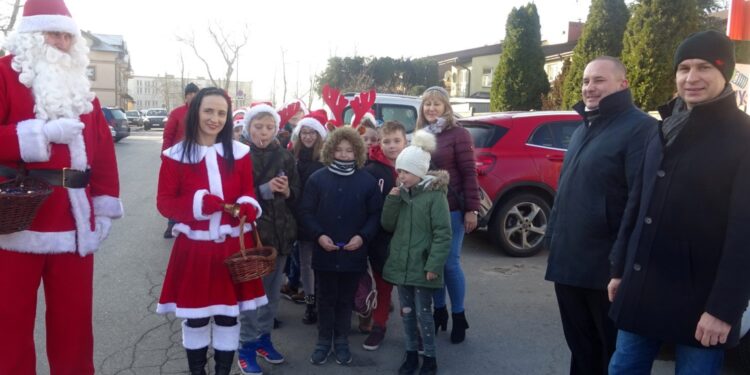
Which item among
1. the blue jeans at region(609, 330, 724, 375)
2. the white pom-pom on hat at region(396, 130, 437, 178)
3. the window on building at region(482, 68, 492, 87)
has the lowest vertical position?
the blue jeans at region(609, 330, 724, 375)

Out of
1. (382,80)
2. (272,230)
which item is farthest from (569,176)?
(382,80)

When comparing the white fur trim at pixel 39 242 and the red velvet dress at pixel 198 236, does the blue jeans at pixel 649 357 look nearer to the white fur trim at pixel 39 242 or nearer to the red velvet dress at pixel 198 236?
the red velvet dress at pixel 198 236

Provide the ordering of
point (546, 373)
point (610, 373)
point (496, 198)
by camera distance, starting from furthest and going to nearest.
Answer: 1. point (496, 198)
2. point (546, 373)
3. point (610, 373)

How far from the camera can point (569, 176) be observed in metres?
3.06

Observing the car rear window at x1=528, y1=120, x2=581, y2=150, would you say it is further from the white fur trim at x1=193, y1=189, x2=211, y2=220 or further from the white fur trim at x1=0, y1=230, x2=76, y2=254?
the white fur trim at x1=0, y1=230, x2=76, y2=254

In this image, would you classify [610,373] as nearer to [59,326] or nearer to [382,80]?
[59,326]

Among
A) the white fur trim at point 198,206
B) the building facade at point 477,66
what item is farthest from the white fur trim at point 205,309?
the building facade at point 477,66

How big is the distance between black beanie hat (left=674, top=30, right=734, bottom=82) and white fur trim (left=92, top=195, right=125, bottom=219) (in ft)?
9.36

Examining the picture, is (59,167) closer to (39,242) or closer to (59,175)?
(59,175)

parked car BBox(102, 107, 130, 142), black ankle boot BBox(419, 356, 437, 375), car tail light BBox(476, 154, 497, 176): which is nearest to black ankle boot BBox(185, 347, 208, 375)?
black ankle boot BBox(419, 356, 437, 375)

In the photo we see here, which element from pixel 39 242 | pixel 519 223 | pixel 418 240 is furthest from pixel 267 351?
pixel 519 223

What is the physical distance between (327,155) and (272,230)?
26.0 inches

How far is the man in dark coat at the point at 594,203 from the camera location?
2.88m

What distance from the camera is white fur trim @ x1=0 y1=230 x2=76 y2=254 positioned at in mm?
2660
